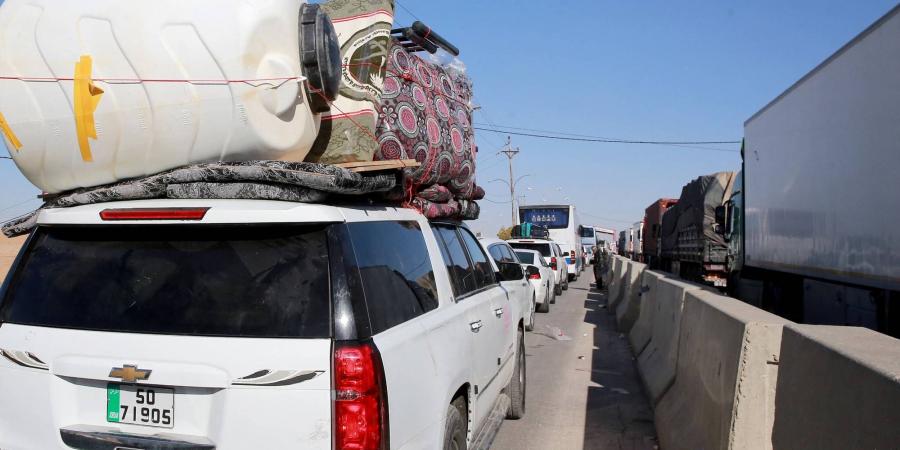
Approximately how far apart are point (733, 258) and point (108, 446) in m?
14.9

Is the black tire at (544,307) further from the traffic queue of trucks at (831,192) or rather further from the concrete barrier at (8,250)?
the concrete barrier at (8,250)

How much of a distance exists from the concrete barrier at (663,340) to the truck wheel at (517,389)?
1.22 meters

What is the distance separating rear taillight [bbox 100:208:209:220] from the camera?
2.69 metres

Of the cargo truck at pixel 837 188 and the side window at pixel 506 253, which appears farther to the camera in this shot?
the side window at pixel 506 253

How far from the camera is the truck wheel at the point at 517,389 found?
618 cm

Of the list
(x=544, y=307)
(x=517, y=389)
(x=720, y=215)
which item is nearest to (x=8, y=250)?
Result: (x=544, y=307)

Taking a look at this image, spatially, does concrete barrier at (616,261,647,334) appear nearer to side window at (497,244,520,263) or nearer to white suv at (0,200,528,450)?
side window at (497,244,520,263)

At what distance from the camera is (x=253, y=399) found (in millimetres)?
2488

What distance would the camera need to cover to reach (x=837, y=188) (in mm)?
7680

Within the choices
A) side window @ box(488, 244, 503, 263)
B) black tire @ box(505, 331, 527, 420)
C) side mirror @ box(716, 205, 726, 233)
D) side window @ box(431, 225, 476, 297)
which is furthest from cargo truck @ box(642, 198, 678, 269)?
side window @ box(431, 225, 476, 297)

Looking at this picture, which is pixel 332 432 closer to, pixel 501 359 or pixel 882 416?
pixel 882 416

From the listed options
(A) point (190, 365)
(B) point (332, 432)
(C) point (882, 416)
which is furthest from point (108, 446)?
(C) point (882, 416)

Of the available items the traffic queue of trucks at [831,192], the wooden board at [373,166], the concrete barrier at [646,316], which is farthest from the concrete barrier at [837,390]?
the concrete barrier at [646,316]

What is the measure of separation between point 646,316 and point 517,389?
13.1 ft
